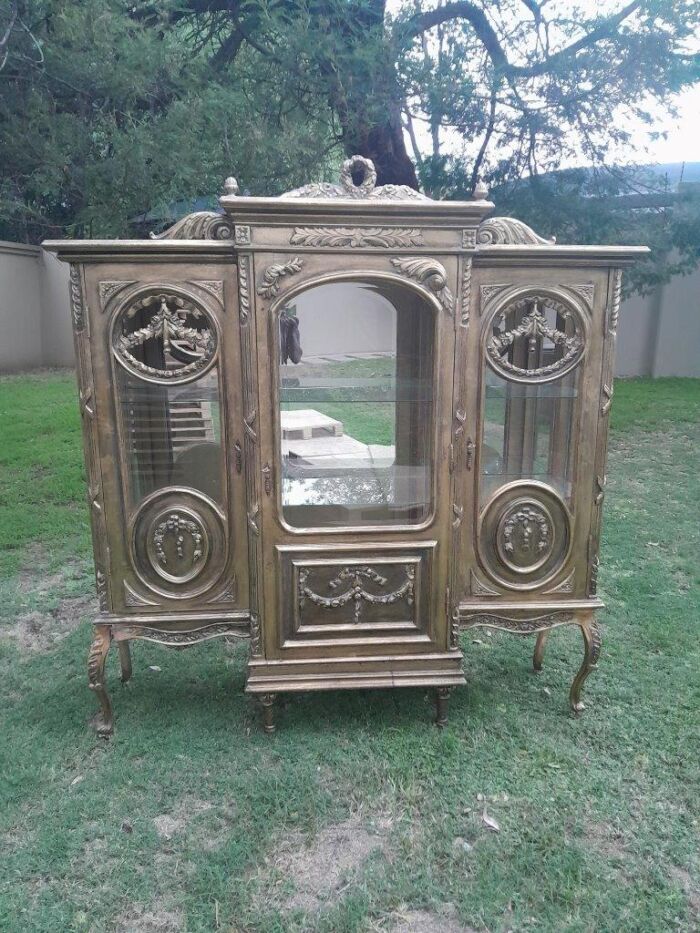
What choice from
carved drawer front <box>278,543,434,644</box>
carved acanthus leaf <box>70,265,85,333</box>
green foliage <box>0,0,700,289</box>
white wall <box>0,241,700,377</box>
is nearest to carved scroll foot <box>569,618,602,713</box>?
carved drawer front <box>278,543,434,644</box>

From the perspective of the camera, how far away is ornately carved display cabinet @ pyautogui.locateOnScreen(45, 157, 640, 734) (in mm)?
1891

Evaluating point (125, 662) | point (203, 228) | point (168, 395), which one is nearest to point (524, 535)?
point (168, 395)

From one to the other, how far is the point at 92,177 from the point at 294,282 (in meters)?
2.24

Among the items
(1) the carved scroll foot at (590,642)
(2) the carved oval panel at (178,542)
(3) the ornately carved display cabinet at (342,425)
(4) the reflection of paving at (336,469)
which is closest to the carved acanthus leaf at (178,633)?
(3) the ornately carved display cabinet at (342,425)

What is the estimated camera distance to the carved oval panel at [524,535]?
2150mm

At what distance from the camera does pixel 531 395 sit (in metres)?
2.15

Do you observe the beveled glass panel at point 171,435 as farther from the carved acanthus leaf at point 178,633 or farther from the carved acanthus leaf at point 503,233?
the carved acanthus leaf at point 503,233

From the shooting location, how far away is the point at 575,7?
13.6 feet

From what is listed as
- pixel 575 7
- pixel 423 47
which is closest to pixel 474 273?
pixel 423 47

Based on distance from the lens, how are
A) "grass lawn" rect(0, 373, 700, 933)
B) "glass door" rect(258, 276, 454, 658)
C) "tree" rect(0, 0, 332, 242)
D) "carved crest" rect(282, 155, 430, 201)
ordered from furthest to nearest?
"tree" rect(0, 0, 332, 242), "glass door" rect(258, 276, 454, 658), "carved crest" rect(282, 155, 430, 201), "grass lawn" rect(0, 373, 700, 933)

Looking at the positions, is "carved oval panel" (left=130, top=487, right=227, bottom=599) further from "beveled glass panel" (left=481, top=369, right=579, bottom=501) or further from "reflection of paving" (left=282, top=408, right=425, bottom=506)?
"beveled glass panel" (left=481, top=369, right=579, bottom=501)

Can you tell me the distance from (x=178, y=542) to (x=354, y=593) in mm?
582

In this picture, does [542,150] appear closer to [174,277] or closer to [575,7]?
[575,7]

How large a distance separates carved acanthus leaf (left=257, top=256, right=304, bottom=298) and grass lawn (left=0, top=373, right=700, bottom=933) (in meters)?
1.41
